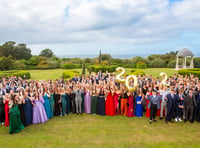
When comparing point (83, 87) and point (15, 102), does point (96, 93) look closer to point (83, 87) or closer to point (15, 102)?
point (83, 87)

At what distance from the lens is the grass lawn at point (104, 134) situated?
592 cm

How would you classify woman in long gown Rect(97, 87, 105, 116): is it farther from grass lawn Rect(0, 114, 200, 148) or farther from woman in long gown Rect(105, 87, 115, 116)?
grass lawn Rect(0, 114, 200, 148)

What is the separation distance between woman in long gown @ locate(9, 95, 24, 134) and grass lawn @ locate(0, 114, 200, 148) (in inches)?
9.9

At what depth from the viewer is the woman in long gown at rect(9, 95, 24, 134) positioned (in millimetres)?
6693

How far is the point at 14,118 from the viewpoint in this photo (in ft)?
22.1

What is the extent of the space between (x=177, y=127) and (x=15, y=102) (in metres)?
7.60

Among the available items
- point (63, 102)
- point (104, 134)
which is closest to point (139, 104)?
point (104, 134)

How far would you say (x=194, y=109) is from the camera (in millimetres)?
7723

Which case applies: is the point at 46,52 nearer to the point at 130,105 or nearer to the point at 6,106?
the point at 6,106

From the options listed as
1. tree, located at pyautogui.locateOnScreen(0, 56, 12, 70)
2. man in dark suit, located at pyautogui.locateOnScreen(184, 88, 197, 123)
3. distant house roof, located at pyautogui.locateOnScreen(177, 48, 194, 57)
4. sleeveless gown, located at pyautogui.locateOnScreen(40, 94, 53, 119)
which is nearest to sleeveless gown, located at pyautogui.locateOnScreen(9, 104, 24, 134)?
sleeveless gown, located at pyautogui.locateOnScreen(40, 94, 53, 119)

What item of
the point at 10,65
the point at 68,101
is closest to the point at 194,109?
the point at 68,101

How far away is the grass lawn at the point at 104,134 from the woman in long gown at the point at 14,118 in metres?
0.25

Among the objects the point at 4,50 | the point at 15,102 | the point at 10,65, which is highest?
the point at 4,50

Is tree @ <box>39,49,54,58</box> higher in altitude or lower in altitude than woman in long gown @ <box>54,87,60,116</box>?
higher
